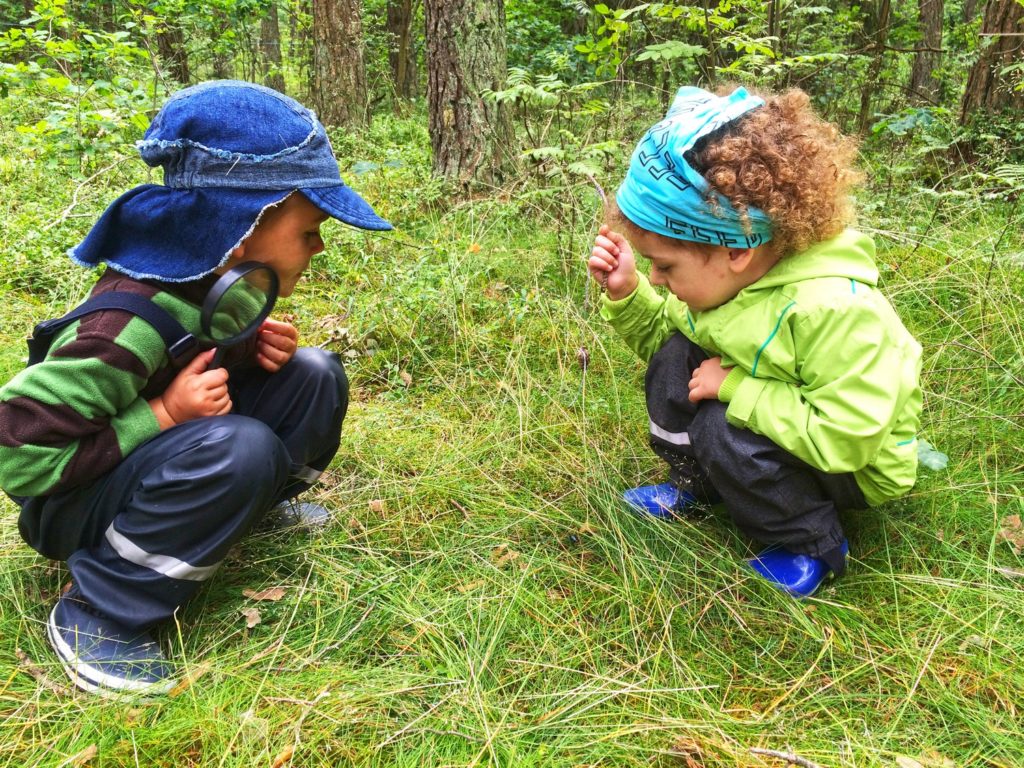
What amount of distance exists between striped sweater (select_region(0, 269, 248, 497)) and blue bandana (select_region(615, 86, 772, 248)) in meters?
1.07

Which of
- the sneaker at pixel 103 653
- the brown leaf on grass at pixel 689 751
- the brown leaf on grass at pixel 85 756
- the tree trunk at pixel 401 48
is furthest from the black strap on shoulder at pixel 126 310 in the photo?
the tree trunk at pixel 401 48

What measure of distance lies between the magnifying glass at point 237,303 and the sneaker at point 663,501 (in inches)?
44.8

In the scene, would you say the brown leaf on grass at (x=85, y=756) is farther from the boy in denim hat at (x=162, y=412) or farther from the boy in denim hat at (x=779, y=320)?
the boy in denim hat at (x=779, y=320)

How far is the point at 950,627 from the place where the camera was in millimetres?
1689

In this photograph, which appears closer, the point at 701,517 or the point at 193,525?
the point at 193,525

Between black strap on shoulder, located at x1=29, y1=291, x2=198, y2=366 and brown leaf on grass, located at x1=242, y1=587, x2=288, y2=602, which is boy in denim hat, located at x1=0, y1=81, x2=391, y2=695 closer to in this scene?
black strap on shoulder, located at x1=29, y1=291, x2=198, y2=366

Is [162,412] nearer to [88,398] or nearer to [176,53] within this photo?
[88,398]

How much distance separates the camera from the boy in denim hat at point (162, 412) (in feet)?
4.92

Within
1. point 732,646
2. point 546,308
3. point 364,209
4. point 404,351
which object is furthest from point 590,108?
point 732,646

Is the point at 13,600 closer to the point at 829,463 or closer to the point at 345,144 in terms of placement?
the point at 829,463

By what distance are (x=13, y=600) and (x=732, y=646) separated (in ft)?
5.70

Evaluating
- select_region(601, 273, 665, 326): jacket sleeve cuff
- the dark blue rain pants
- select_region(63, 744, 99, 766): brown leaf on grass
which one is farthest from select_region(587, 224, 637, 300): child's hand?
select_region(63, 744, 99, 766): brown leaf on grass

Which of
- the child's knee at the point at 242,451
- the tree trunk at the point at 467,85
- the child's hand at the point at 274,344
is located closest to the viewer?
the child's knee at the point at 242,451

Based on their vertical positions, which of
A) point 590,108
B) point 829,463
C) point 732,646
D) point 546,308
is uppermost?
point 590,108
